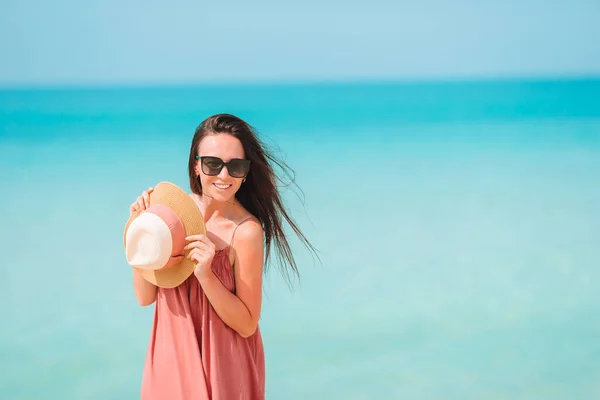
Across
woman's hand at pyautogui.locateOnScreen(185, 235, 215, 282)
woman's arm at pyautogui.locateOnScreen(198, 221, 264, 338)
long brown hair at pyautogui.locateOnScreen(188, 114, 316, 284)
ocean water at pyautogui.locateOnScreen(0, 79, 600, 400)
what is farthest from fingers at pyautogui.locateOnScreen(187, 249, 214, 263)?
ocean water at pyautogui.locateOnScreen(0, 79, 600, 400)

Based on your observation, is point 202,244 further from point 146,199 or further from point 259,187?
point 259,187

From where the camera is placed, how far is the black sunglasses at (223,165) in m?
2.65

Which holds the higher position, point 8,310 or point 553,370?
point 8,310

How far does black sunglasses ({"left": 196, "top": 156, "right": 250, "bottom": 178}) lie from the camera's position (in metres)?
2.65

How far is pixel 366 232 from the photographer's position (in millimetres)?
8727

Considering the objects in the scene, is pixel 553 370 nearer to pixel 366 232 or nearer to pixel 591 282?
pixel 591 282

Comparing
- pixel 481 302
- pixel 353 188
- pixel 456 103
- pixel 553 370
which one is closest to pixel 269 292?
pixel 481 302

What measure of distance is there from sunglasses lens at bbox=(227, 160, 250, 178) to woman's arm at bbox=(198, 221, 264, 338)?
0.50 ft

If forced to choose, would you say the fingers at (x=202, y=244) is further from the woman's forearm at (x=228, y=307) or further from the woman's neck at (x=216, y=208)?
the woman's neck at (x=216, y=208)

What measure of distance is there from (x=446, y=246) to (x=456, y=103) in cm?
2096

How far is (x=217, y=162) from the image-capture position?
104 inches

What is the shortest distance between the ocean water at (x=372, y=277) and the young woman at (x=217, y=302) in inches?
118

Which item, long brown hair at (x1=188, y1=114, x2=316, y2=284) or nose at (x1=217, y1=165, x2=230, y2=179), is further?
long brown hair at (x1=188, y1=114, x2=316, y2=284)

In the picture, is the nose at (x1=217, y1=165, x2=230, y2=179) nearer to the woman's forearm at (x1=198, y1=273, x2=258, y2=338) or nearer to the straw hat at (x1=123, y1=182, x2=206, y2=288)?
the straw hat at (x1=123, y1=182, x2=206, y2=288)
